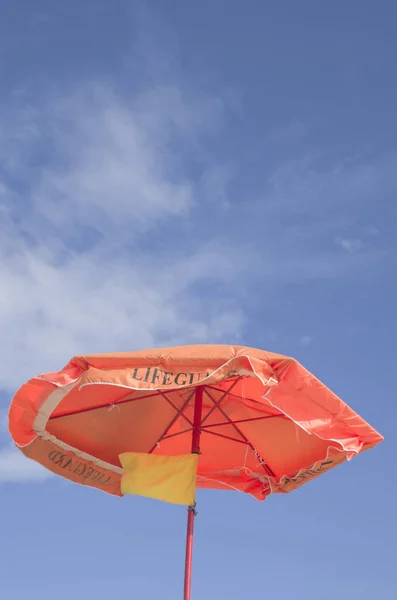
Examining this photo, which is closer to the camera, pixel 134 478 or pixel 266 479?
pixel 134 478

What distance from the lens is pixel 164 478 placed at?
7289 mm

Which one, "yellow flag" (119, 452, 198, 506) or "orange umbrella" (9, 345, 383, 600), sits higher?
"orange umbrella" (9, 345, 383, 600)

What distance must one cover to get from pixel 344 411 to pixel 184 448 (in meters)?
3.14

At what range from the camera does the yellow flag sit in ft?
23.7

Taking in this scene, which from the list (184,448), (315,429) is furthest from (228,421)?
(315,429)

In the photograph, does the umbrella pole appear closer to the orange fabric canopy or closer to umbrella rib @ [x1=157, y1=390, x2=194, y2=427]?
the orange fabric canopy

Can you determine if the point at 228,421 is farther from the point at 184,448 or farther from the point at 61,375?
the point at 61,375

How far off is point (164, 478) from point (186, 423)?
1661 mm

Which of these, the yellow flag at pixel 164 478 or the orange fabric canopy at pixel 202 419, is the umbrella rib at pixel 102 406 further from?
the yellow flag at pixel 164 478

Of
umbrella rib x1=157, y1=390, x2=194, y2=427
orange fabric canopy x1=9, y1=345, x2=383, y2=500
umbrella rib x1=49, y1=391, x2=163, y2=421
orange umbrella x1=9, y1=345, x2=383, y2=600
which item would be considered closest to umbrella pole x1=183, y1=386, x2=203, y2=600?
orange umbrella x1=9, y1=345, x2=383, y2=600

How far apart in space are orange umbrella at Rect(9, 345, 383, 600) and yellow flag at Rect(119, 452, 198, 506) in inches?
0.4

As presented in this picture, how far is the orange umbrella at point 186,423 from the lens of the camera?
620 centimetres

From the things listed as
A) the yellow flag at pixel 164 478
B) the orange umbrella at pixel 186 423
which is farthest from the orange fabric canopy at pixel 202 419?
the yellow flag at pixel 164 478

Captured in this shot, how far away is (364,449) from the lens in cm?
696
